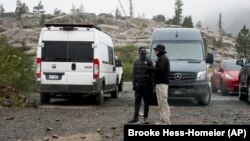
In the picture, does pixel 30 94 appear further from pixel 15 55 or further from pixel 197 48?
pixel 197 48

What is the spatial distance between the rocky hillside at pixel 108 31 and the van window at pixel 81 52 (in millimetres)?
65273

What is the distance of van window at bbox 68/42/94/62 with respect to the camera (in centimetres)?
1662

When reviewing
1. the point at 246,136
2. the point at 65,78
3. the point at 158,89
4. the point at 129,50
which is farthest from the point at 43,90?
the point at 129,50

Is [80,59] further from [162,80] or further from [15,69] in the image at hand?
[162,80]

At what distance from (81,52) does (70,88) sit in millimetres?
1201

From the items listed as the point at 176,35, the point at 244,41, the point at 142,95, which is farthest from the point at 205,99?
the point at 244,41

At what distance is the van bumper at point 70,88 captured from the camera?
54.4 feet

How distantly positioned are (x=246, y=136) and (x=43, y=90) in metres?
12.6

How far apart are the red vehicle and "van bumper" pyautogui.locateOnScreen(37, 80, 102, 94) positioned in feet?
23.8

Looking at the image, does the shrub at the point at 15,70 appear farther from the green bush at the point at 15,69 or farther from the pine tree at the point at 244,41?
the pine tree at the point at 244,41

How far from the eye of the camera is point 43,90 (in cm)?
1688

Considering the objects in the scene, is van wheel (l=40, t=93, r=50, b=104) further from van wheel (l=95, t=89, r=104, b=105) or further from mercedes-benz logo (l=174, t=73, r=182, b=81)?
mercedes-benz logo (l=174, t=73, r=182, b=81)

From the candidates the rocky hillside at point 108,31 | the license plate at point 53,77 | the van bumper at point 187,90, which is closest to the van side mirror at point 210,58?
the van bumper at point 187,90

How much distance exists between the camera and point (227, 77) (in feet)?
72.4
